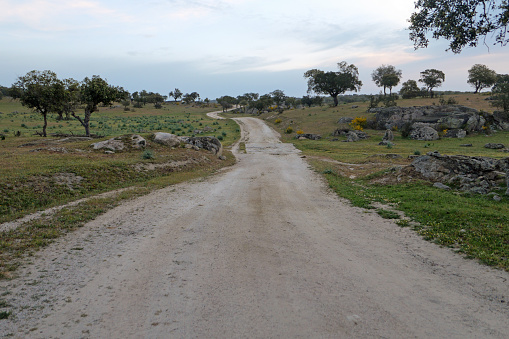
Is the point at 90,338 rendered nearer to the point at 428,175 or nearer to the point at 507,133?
the point at 428,175

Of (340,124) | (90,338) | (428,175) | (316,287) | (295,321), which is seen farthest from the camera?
(340,124)

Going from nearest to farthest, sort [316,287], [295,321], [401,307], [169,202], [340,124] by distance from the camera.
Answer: [295,321], [401,307], [316,287], [169,202], [340,124]

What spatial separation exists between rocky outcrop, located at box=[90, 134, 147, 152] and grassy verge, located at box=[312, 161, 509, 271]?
47.3 feet

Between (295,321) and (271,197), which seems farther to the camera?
(271,197)

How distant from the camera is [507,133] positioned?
40.4 metres

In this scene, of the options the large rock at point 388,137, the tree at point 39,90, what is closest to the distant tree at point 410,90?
the large rock at point 388,137

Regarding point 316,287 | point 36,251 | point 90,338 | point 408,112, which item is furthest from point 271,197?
point 408,112

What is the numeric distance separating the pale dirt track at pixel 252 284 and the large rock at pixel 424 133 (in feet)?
118

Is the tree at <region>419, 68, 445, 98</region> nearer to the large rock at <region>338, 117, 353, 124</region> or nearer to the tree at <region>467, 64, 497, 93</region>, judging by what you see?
the tree at <region>467, 64, 497, 93</region>

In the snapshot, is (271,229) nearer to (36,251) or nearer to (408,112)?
(36,251)

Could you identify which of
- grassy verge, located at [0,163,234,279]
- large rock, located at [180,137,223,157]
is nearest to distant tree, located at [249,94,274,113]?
large rock, located at [180,137,223,157]

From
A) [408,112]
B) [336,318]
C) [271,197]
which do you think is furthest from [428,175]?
[408,112]

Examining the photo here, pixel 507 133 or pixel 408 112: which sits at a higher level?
pixel 408 112

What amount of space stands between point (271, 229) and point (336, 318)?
157 inches
